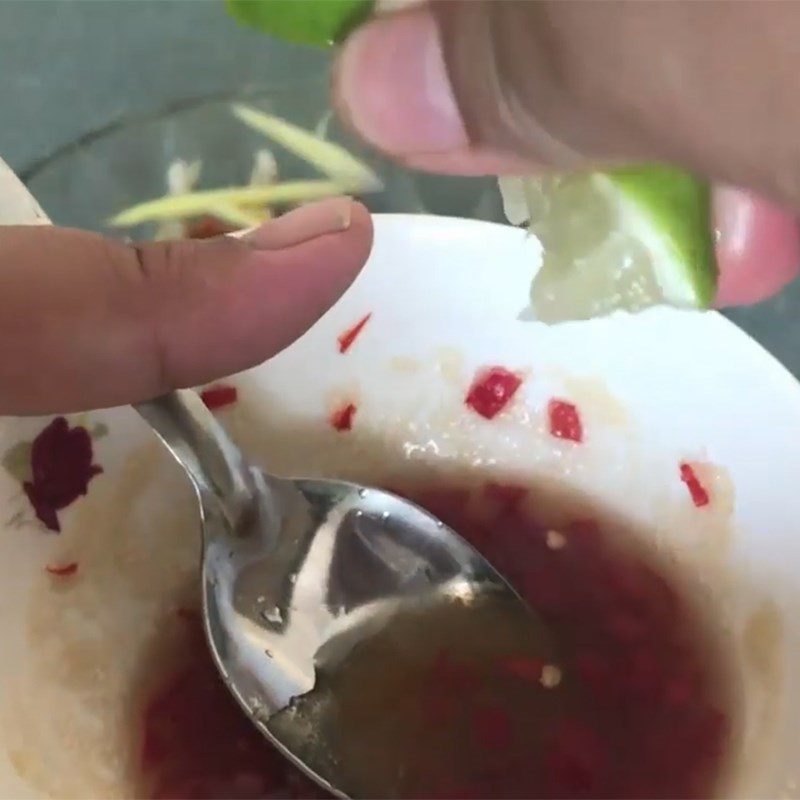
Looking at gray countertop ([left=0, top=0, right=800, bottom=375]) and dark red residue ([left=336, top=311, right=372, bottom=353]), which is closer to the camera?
dark red residue ([left=336, top=311, right=372, bottom=353])

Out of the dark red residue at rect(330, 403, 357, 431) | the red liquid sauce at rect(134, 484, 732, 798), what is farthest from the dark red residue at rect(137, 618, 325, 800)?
the dark red residue at rect(330, 403, 357, 431)

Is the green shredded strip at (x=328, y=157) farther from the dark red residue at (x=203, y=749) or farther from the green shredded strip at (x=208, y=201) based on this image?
the dark red residue at (x=203, y=749)

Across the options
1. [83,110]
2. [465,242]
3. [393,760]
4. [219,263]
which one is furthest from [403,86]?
[83,110]

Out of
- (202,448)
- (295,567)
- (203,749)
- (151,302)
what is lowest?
(203,749)

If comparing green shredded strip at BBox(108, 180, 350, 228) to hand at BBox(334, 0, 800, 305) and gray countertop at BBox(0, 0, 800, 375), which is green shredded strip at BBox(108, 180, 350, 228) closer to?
gray countertop at BBox(0, 0, 800, 375)

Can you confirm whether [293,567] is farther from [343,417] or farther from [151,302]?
[151,302]

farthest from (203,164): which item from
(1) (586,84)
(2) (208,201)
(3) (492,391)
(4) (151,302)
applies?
(1) (586,84)

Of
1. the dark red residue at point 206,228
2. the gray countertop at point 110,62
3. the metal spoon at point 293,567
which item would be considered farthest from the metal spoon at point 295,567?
the gray countertop at point 110,62
